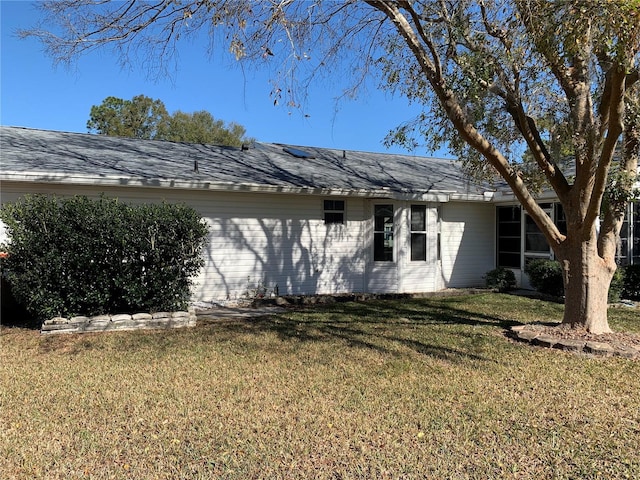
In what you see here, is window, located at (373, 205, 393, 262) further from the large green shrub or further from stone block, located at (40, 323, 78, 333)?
stone block, located at (40, 323, 78, 333)

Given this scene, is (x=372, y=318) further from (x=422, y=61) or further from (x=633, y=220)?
(x=633, y=220)

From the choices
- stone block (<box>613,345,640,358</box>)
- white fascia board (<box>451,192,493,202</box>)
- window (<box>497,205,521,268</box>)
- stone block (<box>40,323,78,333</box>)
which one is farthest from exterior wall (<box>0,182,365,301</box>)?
stone block (<box>613,345,640,358</box>)

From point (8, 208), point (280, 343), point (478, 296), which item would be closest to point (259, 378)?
point (280, 343)

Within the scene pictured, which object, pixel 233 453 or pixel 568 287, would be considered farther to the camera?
pixel 568 287

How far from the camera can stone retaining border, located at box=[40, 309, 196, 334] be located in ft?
24.0

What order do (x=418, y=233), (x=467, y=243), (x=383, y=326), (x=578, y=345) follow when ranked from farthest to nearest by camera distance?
(x=467, y=243)
(x=418, y=233)
(x=383, y=326)
(x=578, y=345)

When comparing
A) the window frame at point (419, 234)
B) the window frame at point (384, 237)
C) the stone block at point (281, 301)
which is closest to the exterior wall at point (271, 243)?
the window frame at point (384, 237)

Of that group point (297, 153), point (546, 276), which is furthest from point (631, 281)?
point (297, 153)

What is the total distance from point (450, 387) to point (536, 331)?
301 cm

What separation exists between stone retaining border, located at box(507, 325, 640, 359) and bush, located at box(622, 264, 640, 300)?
563 cm

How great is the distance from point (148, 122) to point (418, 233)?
100ft

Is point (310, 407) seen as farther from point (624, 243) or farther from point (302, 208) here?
point (624, 243)

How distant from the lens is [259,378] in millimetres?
5219

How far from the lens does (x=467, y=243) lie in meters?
13.7
